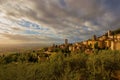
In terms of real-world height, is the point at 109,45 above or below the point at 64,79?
above

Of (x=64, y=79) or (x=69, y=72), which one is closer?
(x=64, y=79)

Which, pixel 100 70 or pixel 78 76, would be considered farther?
pixel 100 70

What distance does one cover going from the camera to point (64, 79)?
12.9m

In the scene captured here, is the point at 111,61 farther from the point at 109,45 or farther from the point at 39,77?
the point at 109,45

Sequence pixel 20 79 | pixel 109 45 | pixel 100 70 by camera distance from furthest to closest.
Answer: pixel 109 45
pixel 100 70
pixel 20 79

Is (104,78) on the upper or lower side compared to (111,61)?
lower

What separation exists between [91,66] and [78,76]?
8.03 ft

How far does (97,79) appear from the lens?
14.0m

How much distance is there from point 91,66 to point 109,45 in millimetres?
34457

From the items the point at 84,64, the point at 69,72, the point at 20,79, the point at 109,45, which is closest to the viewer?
the point at 20,79

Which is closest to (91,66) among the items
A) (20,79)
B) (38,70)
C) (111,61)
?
(111,61)

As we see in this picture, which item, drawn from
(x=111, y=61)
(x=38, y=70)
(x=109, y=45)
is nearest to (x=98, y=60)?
(x=111, y=61)

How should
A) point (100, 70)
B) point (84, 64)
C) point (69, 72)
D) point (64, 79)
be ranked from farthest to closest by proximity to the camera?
point (84, 64)
point (100, 70)
point (69, 72)
point (64, 79)

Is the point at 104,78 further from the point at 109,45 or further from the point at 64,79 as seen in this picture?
the point at 109,45
